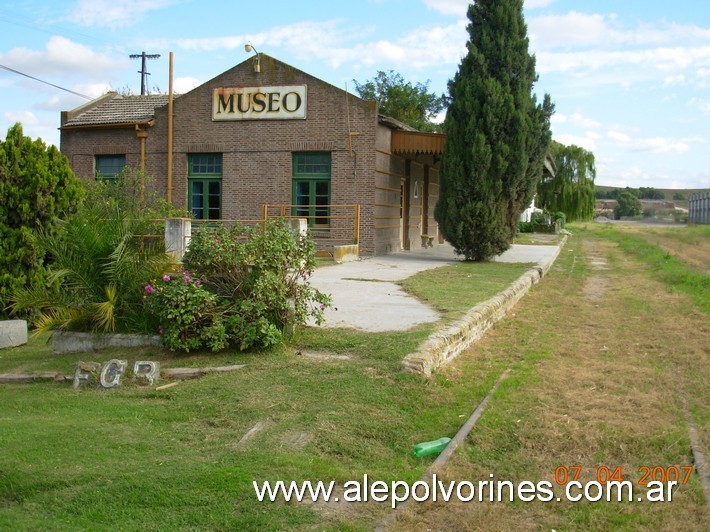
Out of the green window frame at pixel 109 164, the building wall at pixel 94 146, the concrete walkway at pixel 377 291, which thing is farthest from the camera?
the green window frame at pixel 109 164

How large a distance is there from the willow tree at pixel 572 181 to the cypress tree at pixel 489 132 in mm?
38321

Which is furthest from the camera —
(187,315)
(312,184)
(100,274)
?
(312,184)

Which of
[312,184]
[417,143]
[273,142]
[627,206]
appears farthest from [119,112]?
[627,206]

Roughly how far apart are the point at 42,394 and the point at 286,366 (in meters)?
2.35

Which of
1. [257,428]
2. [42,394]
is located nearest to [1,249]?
[42,394]

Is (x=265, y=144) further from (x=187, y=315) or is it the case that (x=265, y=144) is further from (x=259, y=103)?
(x=187, y=315)

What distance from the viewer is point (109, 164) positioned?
971 inches

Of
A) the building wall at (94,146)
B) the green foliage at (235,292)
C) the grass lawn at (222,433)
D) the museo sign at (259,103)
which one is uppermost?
the museo sign at (259,103)

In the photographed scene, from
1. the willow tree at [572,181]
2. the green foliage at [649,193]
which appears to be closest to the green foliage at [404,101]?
the willow tree at [572,181]

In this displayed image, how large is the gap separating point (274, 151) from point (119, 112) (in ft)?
22.1

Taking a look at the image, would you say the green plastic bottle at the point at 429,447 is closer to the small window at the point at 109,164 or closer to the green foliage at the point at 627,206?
the small window at the point at 109,164

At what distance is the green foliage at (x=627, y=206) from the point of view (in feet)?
311

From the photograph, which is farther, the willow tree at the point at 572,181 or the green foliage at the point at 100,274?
the willow tree at the point at 572,181

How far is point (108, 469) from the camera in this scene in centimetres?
473
